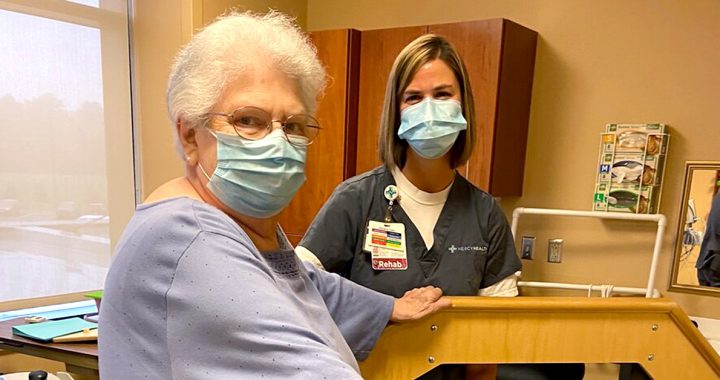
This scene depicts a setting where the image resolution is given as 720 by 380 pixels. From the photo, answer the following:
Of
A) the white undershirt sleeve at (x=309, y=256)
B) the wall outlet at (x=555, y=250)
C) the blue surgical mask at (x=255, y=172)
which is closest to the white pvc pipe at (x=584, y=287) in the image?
the wall outlet at (x=555, y=250)

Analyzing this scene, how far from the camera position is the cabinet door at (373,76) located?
245 centimetres

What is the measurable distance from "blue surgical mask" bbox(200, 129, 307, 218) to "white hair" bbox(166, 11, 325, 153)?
0.06m

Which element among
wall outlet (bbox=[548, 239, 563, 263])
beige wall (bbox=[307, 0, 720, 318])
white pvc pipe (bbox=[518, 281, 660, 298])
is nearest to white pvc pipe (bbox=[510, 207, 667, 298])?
white pvc pipe (bbox=[518, 281, 660, 298])

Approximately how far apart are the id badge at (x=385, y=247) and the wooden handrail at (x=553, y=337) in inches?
6.5

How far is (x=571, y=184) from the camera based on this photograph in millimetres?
2477

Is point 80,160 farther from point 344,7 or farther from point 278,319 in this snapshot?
point 278,319

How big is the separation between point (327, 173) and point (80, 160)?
4.25 ft

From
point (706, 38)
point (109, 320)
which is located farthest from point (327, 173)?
point (109, 320)

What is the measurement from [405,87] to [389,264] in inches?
18.1

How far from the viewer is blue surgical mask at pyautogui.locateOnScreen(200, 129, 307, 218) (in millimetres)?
661

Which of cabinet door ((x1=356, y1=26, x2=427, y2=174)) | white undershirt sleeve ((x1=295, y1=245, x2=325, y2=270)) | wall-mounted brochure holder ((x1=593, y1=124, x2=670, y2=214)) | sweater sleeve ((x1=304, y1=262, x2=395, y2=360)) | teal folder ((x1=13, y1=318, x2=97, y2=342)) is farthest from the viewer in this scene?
cabinet door ((x1=356, y1=26, x2=427, y2=174))

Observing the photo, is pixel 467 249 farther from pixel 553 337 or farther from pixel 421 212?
pixel 553 337

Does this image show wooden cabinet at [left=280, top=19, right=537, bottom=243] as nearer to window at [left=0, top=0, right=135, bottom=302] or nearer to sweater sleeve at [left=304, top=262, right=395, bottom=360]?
window at [left=0, top=0, right=135, bottom=302]

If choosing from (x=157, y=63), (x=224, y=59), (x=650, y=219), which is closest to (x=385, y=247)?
(x=224, y=59)
